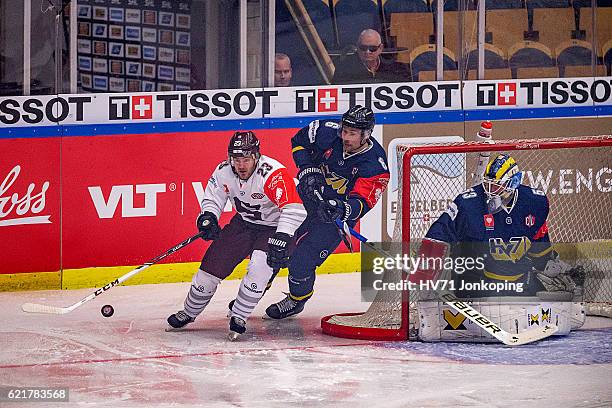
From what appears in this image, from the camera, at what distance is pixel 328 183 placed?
7.48m

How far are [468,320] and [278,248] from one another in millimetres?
1002

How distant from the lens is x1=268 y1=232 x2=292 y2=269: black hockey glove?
715 centimetres

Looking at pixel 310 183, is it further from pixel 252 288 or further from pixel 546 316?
pixel 546 316

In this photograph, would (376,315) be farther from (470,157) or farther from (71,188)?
(71,188)

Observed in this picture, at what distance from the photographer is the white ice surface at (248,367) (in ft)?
19.5

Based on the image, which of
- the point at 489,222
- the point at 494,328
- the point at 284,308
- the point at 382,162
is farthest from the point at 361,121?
the point at 494,328

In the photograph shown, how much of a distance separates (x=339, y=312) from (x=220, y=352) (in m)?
1.02

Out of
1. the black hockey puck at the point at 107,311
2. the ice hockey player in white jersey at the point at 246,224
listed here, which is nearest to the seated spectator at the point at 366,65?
the ice hockey player in white jersey at the point at 246,224

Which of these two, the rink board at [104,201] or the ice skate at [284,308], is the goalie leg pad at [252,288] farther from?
the rink board at [104,201]

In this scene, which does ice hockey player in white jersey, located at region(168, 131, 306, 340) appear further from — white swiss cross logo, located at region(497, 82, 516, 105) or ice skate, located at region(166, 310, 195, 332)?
white swiss cross logo, located at region(497, 82, 516, 105)

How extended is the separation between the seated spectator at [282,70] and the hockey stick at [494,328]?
5.84ft

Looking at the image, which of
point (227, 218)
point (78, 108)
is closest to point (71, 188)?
point (78, 108)

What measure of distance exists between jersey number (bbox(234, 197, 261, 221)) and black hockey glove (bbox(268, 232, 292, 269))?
0.21 metres

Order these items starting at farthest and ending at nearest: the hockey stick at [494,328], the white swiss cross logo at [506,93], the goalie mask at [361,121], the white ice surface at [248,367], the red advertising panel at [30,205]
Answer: the white swiss cross logo at [506,93] → the red advertising panel at [30,205] → the goalie mask at [361,121] → the hockey stick at [494,328] → the white ice surface at [248,367]
